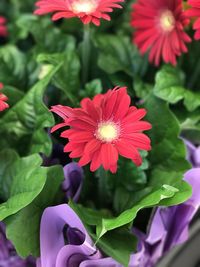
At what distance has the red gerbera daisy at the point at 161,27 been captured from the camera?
0.59 meters

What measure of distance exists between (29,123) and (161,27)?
0.73ft

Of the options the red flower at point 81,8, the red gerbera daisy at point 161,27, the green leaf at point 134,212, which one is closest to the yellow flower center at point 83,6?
the red flower at point 81,8

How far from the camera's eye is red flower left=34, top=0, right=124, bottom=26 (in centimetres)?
50

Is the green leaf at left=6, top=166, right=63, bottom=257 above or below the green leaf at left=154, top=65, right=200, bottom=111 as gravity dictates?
below

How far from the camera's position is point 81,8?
1.75 ft

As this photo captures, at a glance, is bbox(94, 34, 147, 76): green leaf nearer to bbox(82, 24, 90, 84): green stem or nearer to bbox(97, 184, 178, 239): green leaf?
bbox(82, 24, 90, 84): green stem

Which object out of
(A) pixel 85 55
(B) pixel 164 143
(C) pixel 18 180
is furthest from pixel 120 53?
(C) pixel 18 180

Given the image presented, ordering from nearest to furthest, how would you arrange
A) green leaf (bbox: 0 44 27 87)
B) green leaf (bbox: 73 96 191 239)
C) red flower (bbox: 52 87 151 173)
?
1. red flower (bbox: 52 87 151 173)
2. green leaf (bbox: 73 96 191 239)
3. green leaf (bbox: 0 44 27 87)

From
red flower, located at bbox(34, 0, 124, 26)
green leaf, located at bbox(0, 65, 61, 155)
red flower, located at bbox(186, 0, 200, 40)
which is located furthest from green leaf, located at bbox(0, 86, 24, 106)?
red flower, located at bbox(186, 0, 200, 40)

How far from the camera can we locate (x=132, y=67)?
2.39 ft

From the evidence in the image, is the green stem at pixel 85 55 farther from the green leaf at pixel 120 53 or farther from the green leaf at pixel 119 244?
the green leaf at pixel 119 244

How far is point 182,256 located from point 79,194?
0.21m

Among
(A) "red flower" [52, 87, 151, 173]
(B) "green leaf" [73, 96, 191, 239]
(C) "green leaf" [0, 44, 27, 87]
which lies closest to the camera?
(A) "red flower" [52, 87, 151, 173]

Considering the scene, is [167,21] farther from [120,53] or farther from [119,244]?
[119,244]
